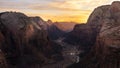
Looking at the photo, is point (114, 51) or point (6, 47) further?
point (6, 47)

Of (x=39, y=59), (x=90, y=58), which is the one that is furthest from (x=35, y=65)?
(x=90, y=58)

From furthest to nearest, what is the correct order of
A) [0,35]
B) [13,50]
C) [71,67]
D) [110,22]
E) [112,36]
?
[13,50]
[0,35]
[71,67]
[110,22]
[112,36]

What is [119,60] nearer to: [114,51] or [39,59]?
[114,51]

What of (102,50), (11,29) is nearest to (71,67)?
(102,50)

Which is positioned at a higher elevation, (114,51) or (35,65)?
(114,51)

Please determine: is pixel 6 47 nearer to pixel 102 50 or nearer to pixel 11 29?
pixel 11 29

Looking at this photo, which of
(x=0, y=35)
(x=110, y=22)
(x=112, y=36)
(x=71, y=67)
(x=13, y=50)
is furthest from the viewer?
(x=13, y=50)

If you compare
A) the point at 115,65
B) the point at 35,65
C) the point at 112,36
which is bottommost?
the point at 35,65

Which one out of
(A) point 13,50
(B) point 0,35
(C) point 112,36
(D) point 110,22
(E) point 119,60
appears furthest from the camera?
(A) point 13,50

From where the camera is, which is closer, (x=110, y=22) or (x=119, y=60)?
(x=119, y=60)
